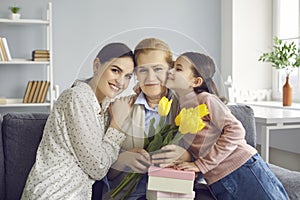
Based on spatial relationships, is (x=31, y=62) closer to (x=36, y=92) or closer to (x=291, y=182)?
(x=36, y=92)

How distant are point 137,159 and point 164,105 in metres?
0.18

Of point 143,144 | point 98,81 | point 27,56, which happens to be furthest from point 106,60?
point 27,56

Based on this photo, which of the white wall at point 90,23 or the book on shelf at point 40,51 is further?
the white wall at point 90,23

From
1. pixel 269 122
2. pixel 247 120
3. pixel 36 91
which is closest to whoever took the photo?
pixel 247 120

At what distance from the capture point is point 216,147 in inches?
61.9

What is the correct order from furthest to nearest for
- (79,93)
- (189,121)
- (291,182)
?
1. (291,182)
2. (79,93)
3. (189,121)

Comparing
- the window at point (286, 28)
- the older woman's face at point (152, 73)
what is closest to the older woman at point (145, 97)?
the older woman's face at point (152, 73)

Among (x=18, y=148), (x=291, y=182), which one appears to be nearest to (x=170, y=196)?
(x=291, y=182)

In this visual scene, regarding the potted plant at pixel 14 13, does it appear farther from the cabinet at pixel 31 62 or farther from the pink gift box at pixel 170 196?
the pink gift box at pixel 170 196

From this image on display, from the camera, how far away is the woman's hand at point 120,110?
1.46m

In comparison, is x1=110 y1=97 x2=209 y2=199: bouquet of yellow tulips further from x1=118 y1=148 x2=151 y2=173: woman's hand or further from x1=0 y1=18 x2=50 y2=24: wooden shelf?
x1=0 y1=18 x2=50 y2=24: wooden shelf

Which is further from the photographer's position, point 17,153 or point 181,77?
point 17,153

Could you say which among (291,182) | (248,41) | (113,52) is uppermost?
(248,41)

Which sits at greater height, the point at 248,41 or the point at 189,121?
the point at 248,41
